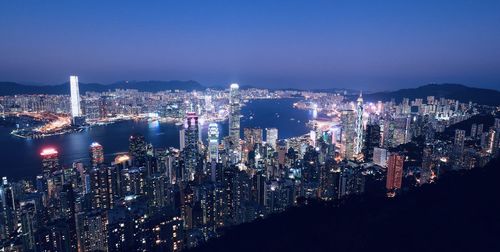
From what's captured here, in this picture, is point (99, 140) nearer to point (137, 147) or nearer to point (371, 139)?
point (137, 147)

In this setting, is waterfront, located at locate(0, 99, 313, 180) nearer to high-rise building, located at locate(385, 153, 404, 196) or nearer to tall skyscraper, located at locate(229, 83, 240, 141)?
tall skyscraper, located at locate(229, 83, 240, 141)

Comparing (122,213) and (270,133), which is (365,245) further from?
(270,133)

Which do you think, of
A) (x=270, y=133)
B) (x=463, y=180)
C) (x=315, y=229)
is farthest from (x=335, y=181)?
(x=270, y=133)

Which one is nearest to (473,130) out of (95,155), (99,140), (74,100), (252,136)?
(252,136)

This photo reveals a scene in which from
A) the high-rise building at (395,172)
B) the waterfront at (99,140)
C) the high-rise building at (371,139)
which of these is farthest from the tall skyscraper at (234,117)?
the high-rise building at (395,172)

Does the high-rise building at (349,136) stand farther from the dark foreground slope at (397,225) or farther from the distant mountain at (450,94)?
the distant mountain at (450,94)

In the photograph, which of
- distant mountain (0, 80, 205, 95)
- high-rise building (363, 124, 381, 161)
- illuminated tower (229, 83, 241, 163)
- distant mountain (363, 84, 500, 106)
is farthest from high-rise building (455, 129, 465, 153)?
distant mountain (0, 80, 205, 95)
